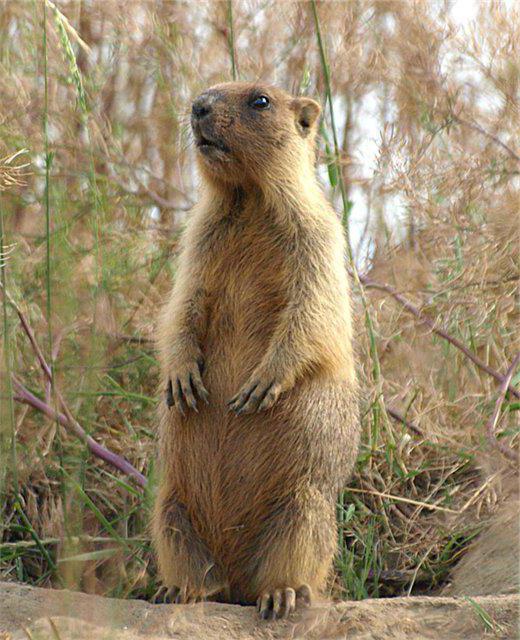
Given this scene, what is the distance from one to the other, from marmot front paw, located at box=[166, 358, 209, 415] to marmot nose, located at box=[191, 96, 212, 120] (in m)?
1.06

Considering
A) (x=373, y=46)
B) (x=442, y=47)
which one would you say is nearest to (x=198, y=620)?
(x=442, y=47)

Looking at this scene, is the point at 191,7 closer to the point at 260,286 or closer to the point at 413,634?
the point at 260,286

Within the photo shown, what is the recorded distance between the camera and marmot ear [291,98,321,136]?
Answer: 4.64 meters

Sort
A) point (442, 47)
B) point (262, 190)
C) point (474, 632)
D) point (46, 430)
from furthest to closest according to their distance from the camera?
1. point (442, 47)
2. point (46, 430)
3. point (262, 190)
4. point (474, 632)

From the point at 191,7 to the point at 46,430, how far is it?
117 inches

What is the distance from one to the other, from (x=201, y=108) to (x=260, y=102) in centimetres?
34

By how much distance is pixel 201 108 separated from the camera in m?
4.22

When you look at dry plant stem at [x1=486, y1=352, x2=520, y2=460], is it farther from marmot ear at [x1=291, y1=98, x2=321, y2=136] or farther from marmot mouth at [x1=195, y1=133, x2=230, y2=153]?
marmot mouth at [x1=195, y1=133, x2=230, y2=153]

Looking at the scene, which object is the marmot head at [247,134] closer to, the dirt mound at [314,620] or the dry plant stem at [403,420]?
the dry plant stem at [403,420]

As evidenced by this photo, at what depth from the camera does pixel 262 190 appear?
4.35 metres

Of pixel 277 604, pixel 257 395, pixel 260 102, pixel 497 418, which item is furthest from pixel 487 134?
pixel 277 604

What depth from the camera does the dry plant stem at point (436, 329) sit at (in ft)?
15.9

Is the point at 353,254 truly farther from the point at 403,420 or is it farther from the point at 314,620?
the point at 314,620

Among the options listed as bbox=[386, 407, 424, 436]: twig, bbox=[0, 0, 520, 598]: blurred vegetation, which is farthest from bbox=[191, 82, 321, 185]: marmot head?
bbox=[386, 407, 424, 436]: twig
